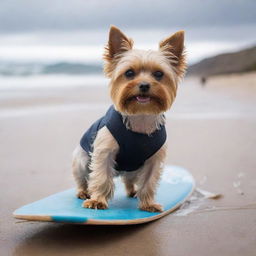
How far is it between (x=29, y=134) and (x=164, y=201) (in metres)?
4.66

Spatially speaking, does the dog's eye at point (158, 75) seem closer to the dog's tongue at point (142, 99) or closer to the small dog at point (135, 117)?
the small dog at point (135, 117)

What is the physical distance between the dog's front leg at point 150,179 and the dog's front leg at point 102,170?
0.29m

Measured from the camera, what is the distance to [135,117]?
426 cm

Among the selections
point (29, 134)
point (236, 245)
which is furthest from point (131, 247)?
point (29, 134)

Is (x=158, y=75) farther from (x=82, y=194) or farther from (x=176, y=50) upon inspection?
(x=82, y=194)

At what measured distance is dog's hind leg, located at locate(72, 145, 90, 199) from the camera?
4.72 metres

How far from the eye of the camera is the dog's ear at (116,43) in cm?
424

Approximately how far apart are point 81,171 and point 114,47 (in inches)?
51.6

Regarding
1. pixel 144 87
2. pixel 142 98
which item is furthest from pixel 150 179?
pixel 144 87

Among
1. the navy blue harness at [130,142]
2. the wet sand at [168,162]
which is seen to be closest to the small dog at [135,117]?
the navy blue harness at [130,142]

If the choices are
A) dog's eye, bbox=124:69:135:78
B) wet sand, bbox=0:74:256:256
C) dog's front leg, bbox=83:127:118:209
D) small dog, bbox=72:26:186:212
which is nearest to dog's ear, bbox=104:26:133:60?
small dog, bbox=72:26:186:212

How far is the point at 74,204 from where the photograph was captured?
428 centimetres

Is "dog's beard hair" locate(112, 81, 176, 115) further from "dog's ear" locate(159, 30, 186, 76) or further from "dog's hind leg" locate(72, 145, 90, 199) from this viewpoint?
"dog's hind leg" locate(72, 145, 90, 199)

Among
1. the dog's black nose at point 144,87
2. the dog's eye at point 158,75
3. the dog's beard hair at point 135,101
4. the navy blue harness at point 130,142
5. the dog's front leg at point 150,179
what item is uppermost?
the dog's eye at point 158,75
